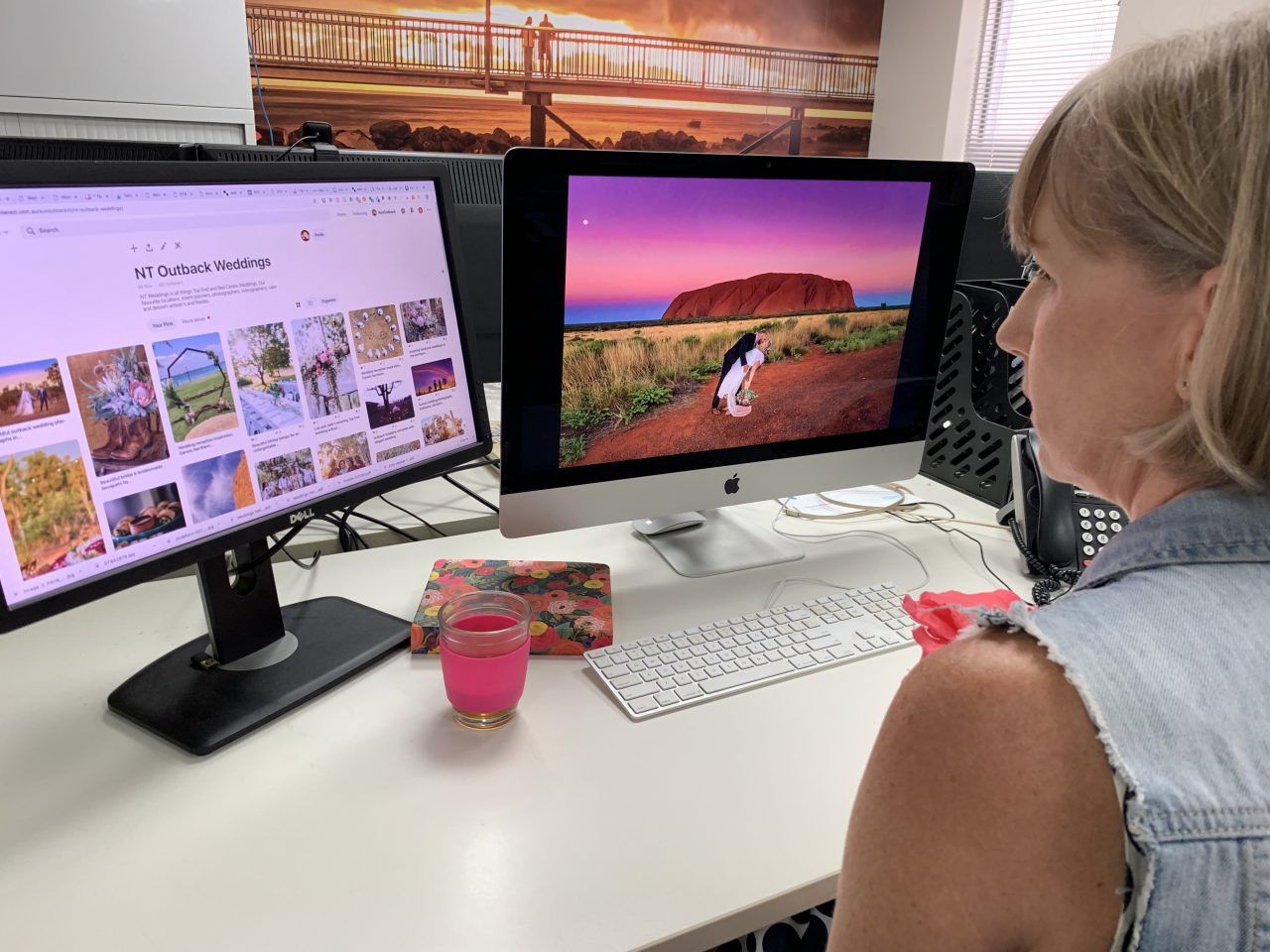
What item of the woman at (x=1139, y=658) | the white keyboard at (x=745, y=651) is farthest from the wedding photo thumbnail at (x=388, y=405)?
the woman at (x=1139, y=658)

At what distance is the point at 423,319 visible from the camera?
99 cm

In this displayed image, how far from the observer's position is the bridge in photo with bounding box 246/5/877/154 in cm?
343

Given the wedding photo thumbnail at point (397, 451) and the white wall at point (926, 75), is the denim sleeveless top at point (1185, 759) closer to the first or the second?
the wedding photo thumbnail at point (397, 451)

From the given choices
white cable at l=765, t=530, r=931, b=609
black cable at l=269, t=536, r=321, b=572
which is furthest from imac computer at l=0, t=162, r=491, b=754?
white cable at l=765, t=530, r=931, b=609

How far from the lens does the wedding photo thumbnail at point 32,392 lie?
0.69 m

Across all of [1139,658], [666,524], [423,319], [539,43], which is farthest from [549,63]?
[1139,658]

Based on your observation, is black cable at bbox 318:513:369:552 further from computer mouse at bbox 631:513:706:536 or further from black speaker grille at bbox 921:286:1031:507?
black speaker grille at bbox 921:286:1031:507

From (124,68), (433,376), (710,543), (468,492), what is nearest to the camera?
(433,376)

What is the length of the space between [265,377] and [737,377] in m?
0.55

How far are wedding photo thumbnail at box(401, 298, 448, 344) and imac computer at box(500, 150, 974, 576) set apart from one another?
0.08 m

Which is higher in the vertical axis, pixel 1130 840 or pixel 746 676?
pixel 1130 840

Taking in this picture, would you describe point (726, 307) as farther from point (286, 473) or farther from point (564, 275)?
point (286, 473)

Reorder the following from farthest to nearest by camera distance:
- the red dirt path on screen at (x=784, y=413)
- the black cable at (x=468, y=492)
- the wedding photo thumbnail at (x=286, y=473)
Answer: the black cable at (x=468, y=492)
the red dirt path on screen at (x=784, y=413)
the wedding photo thumbnail at (x=286, y=473)

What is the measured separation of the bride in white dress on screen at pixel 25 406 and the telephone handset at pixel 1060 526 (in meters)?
1.07
